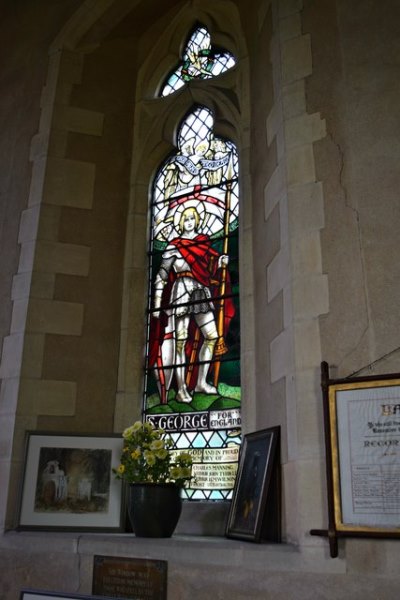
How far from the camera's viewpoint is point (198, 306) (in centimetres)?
369

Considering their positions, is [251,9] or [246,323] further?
[251,9]

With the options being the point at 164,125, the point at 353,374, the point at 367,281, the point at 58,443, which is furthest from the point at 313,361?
the point at 164,125

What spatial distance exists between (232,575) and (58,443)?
1288 millimetres

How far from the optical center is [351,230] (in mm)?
2617

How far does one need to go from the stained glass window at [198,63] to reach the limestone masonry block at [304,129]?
146cm

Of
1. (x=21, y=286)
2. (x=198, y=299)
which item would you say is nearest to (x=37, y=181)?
(x=21, y=286)

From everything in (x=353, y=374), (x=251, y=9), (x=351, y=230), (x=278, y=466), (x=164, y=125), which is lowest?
(x=278, y=466)

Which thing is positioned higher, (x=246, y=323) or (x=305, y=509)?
(x=246, y=323)

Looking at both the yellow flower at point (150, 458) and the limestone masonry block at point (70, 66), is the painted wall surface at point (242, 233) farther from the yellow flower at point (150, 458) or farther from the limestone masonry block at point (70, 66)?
the yellow flower at point (150, 458)

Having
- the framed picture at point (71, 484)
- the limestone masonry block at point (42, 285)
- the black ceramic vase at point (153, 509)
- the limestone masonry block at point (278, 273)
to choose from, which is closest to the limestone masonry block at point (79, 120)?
the limestone masonry block at point (42, 285)

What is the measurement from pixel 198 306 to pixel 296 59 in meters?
1.43

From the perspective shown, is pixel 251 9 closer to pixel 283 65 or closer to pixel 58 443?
pixel 283 65

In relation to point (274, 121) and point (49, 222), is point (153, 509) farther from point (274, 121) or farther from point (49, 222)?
point (274, 121)

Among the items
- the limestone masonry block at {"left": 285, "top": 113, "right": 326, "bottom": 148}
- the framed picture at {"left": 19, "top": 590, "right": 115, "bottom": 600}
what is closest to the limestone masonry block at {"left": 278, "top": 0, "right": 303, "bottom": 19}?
the limestone masonry block at {"left": 285, "top": 113, "right": 326, "bottom": 148}
